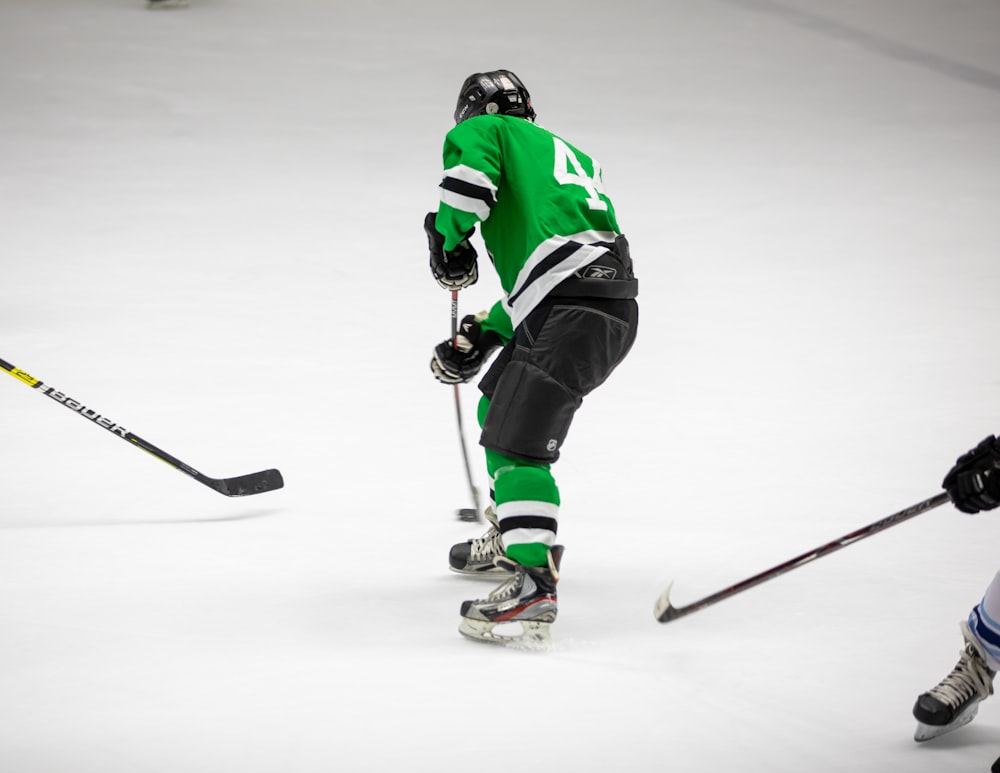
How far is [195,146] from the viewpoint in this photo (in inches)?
267

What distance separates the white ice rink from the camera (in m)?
2.55

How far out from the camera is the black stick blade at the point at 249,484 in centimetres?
362

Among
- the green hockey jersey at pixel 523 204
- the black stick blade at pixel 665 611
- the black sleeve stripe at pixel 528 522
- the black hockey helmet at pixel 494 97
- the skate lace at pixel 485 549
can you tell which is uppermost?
the black hockey helmet at pixel 494 97

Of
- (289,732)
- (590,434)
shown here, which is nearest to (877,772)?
(289,732)

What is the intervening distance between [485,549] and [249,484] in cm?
74

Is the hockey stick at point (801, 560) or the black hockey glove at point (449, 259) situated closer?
the hockey stick at point (801, 560)

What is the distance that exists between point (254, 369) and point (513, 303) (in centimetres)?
Answer: 184

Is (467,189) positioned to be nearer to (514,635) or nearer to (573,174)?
(573,174)

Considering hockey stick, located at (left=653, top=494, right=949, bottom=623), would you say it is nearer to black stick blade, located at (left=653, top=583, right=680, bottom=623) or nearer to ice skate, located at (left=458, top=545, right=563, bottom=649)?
black stick blade, located at (left=653, top=583, right=680, bottom=623)

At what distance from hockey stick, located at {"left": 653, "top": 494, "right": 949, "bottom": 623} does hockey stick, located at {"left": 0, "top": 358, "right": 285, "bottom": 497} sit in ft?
4.24

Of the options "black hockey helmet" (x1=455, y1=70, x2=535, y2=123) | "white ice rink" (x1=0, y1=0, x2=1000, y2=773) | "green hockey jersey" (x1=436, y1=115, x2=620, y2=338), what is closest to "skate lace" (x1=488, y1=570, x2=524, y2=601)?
"white ice rink" (x1=0, y1=0, x2=1000, y2=773)

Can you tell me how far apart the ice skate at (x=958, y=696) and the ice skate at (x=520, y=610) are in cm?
73

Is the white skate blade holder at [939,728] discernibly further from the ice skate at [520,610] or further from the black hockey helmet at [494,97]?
the black hockey helmet at [494,97]

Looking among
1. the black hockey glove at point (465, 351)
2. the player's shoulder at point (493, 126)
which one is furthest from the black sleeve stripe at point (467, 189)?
the black hockey glove at point (465, 351)
